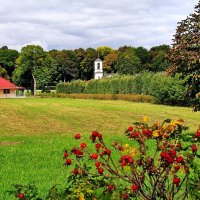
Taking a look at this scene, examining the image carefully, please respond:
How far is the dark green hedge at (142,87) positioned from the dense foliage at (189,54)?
29753mm

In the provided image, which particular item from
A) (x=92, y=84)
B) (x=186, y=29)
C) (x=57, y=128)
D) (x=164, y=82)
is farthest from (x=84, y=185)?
(x=92, y=84)

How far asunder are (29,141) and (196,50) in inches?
314

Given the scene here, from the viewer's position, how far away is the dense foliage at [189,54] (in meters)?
16.8

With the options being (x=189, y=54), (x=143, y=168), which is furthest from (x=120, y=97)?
(x=143, y=168)

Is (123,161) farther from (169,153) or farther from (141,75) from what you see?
(141,75)

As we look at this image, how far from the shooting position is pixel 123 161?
3787mm

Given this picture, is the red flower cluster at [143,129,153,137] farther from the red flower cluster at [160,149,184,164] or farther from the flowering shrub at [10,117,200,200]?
the red flower cluster at [160,149,184,164]

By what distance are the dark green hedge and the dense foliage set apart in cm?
2975

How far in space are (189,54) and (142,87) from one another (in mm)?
45801

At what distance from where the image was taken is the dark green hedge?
5272 cm

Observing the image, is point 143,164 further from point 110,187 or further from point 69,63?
point 69,63

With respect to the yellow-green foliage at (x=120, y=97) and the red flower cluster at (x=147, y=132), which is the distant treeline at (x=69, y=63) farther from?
the red flower cluster at (x=147, y=132)

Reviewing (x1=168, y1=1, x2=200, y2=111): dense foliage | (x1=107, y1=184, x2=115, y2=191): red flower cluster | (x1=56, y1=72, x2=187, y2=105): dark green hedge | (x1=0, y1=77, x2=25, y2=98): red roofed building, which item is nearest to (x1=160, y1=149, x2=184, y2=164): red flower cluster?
(x1=107, y1=184, x2=115, y2=191): red flower cluster

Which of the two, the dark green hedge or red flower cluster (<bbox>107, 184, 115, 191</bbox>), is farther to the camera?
the dark green hedge
